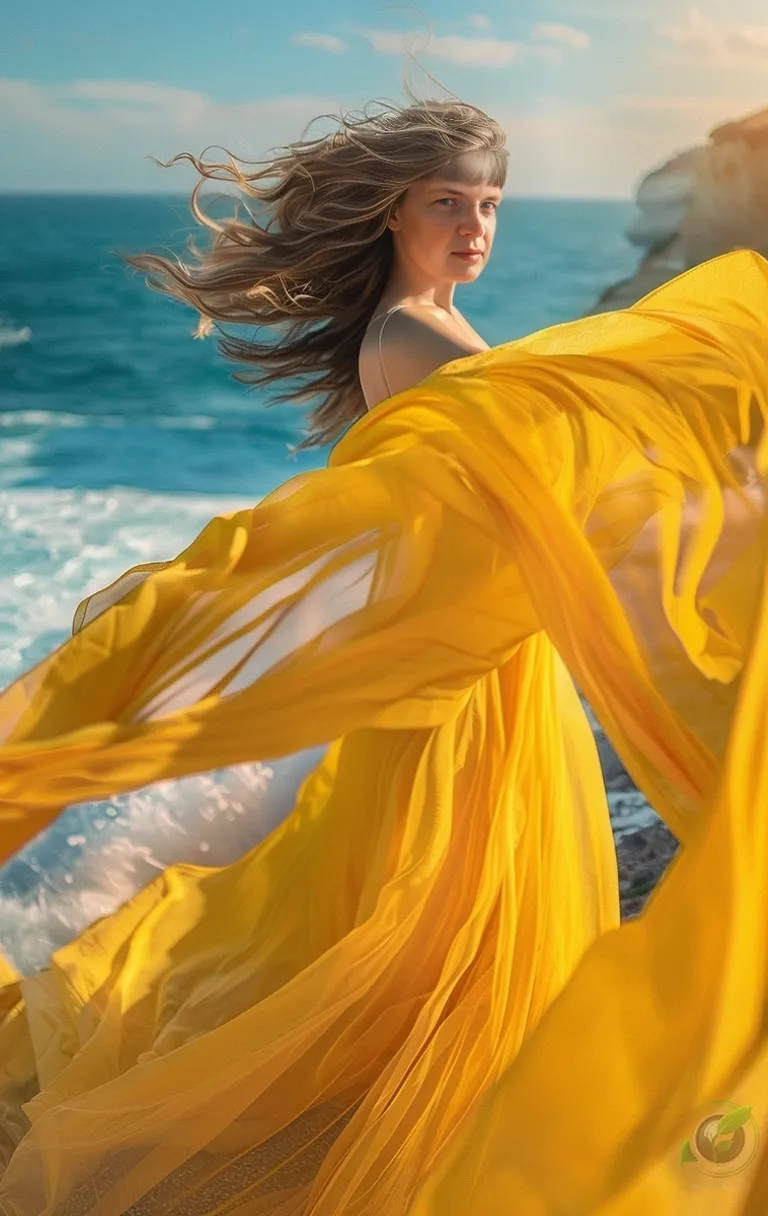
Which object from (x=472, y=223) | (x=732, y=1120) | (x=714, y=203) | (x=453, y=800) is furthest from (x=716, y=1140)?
(x=714, y=203)

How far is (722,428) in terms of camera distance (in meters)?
1.44

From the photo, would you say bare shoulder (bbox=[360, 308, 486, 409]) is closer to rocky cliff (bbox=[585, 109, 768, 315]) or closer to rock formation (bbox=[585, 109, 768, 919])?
rock formation (bbox=[585, 109, 768, 919])

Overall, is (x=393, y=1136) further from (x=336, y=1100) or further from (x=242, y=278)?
(x=242, y=278)

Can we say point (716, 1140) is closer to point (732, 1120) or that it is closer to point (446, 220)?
point (732, 1120)

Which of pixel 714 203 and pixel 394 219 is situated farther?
pixel 714 203

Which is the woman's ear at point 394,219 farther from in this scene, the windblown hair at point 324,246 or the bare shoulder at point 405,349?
the bare shoulder at point 405,349

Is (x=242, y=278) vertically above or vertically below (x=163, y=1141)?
above

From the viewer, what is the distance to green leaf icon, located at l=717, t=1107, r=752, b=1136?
1.24m

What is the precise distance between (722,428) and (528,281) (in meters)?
13.8

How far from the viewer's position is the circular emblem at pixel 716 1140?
4.08 feet

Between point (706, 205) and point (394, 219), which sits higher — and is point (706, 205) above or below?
above

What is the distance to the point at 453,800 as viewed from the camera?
6.23 feet

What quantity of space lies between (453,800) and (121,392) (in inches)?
490

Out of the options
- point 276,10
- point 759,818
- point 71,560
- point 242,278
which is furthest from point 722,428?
point 276,10
